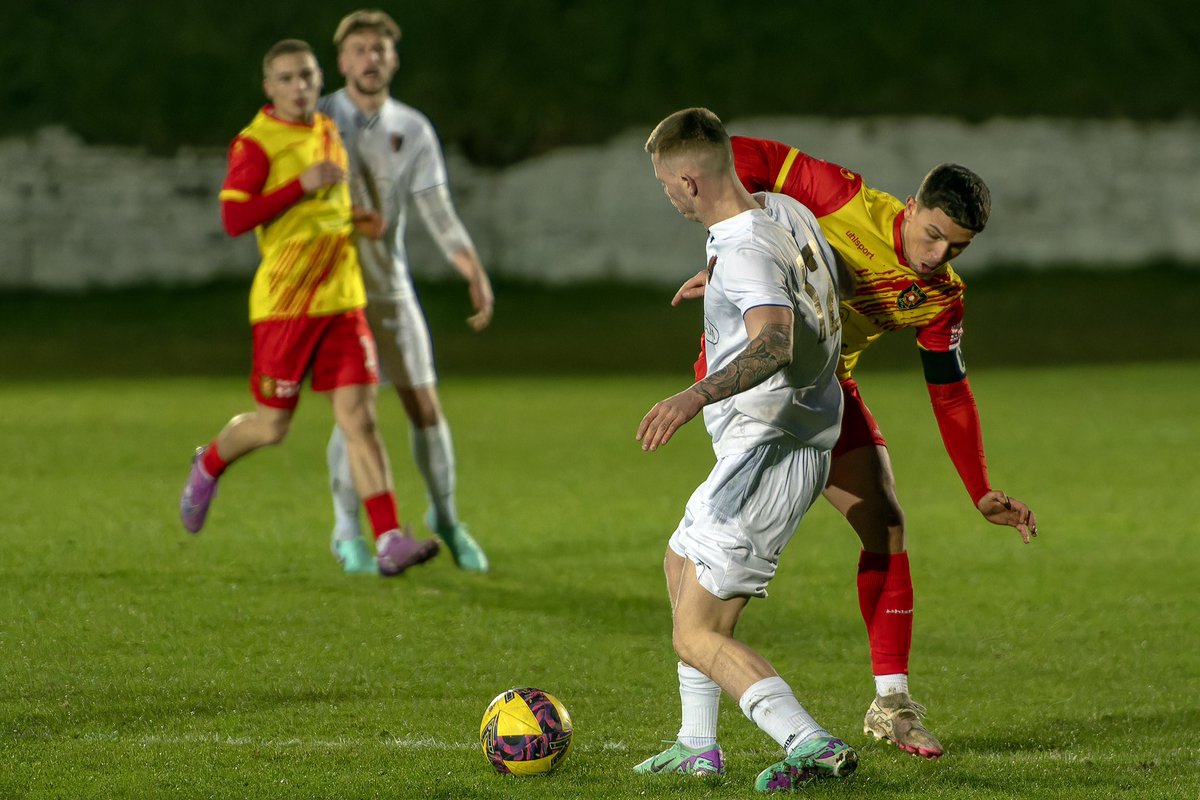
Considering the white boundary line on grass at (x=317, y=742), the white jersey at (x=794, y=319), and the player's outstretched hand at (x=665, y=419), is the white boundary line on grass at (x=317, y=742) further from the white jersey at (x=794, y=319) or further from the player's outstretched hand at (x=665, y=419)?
the player's outstretched hand at (x=665, y=419)

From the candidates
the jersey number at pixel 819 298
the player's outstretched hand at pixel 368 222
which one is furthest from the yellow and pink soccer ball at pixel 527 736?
the player's outstretched hand at pixel 368 222

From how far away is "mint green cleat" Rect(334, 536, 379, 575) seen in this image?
8242mm

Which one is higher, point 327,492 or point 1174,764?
point 1174,764

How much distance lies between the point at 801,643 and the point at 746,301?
2.92 metres

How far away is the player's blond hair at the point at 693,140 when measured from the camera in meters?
4.49

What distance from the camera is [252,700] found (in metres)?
5.75

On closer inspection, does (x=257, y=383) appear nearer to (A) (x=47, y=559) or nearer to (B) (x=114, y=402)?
(A) (x=47, y=559)

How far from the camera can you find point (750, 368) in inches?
165

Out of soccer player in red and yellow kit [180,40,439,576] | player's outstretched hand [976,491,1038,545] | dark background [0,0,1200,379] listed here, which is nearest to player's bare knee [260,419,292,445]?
soccer player in red and yellow kit [180,40,439,576]

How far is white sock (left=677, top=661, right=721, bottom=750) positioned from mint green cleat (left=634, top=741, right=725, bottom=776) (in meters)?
0.02

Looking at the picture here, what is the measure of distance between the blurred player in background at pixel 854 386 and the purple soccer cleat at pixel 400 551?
8.45 ft

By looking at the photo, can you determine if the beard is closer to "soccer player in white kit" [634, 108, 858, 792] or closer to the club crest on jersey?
the club crest on jersey

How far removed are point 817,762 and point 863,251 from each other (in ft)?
5.69

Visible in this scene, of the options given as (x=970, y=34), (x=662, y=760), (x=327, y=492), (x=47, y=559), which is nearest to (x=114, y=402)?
(x=327, y=492)
